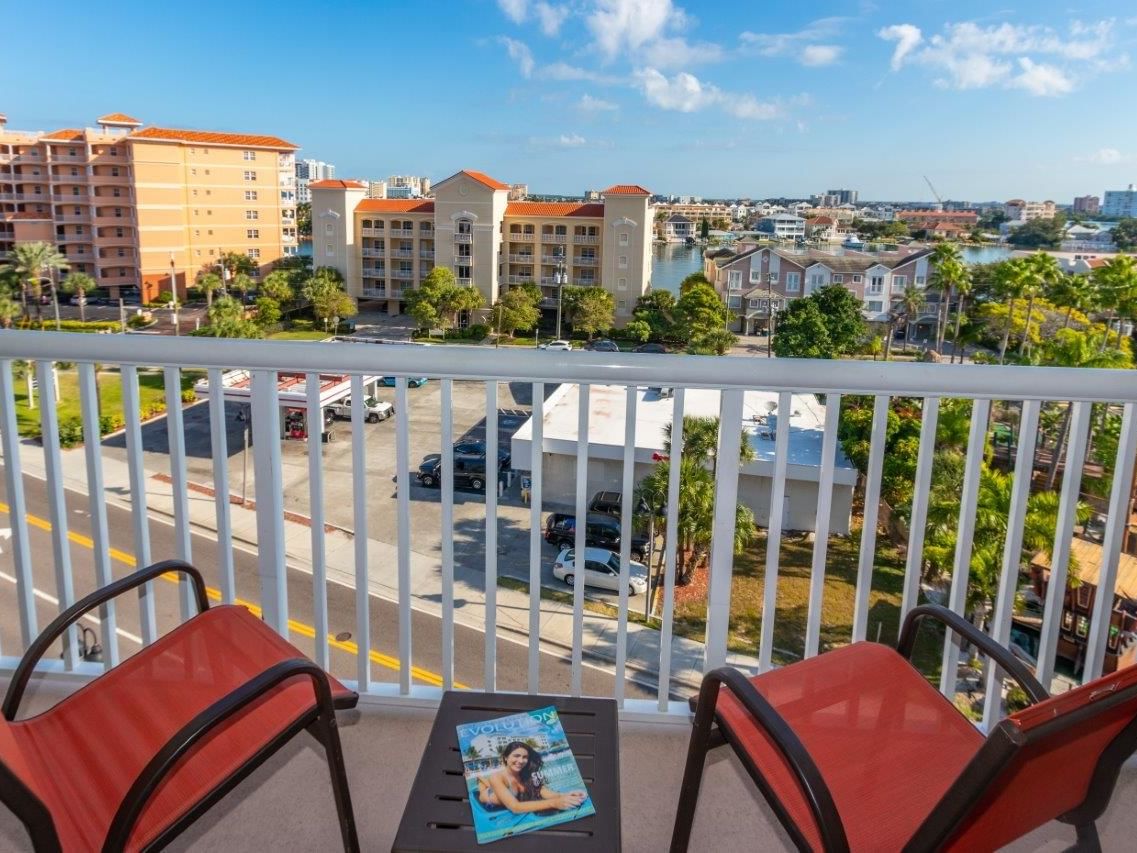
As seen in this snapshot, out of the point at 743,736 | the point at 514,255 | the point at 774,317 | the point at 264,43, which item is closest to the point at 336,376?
the point at 743,736

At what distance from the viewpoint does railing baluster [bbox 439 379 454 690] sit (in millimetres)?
1372

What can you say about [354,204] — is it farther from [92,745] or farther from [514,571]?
[92,745]

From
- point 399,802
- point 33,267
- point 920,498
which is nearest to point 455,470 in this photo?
point 399,802

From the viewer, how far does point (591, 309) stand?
29.3m

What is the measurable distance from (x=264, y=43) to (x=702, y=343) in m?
17.7

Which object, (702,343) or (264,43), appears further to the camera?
(264,43)

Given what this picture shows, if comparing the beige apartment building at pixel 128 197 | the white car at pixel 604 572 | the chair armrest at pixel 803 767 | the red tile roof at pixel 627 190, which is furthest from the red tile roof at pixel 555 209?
the chair armrest at pixel 803 767

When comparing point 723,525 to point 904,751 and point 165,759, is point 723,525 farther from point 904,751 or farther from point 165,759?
point 165,759

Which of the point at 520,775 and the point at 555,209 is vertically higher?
the point at 555,209

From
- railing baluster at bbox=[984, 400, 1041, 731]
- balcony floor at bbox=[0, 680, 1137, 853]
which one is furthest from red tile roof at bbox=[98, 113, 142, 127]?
railing baluster at bbox=[984, 400, 1041, 731]

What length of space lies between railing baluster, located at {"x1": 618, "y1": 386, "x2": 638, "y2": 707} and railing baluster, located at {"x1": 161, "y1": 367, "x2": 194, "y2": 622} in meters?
0.83

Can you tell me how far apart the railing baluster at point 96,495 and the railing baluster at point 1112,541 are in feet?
6.22

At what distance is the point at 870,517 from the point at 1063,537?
349mm

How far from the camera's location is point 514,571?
38.1 feet
